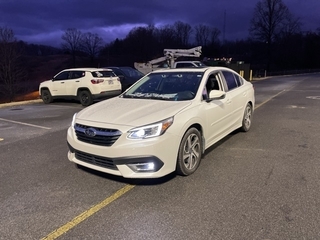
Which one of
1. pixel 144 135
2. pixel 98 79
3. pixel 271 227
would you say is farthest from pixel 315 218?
pixel 98 79

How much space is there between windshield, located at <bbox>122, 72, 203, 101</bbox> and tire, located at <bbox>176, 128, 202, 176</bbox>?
673 mm

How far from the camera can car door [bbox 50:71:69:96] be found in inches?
520

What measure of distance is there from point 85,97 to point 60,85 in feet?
5.15

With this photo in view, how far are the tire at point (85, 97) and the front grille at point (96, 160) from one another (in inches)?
335

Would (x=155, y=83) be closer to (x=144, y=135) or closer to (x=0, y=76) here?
(x=144, y=135)

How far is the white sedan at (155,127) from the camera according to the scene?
3.72 meters

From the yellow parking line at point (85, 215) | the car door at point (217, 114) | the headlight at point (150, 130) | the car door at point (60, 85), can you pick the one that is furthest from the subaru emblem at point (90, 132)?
the car door at point (60, 85)

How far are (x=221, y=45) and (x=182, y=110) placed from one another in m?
102

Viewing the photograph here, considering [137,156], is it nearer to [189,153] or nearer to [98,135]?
[98,135]

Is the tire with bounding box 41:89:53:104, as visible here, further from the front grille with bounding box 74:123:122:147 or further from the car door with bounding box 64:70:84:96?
the front grille with bounding box 74:123:122:147

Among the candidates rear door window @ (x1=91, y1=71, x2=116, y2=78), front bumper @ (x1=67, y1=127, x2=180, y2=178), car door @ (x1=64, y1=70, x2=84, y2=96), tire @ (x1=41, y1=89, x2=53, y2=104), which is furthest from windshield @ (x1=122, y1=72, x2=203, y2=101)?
tire @ (x1=41, y1=89, x2=53, y2=104)

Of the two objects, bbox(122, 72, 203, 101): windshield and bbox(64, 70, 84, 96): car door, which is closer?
bbox(122, 72, 203, 101): windshield

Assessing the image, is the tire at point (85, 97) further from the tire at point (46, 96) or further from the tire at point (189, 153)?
the tire at point (189, 153)

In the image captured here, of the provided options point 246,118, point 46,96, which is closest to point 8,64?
point 46,96
